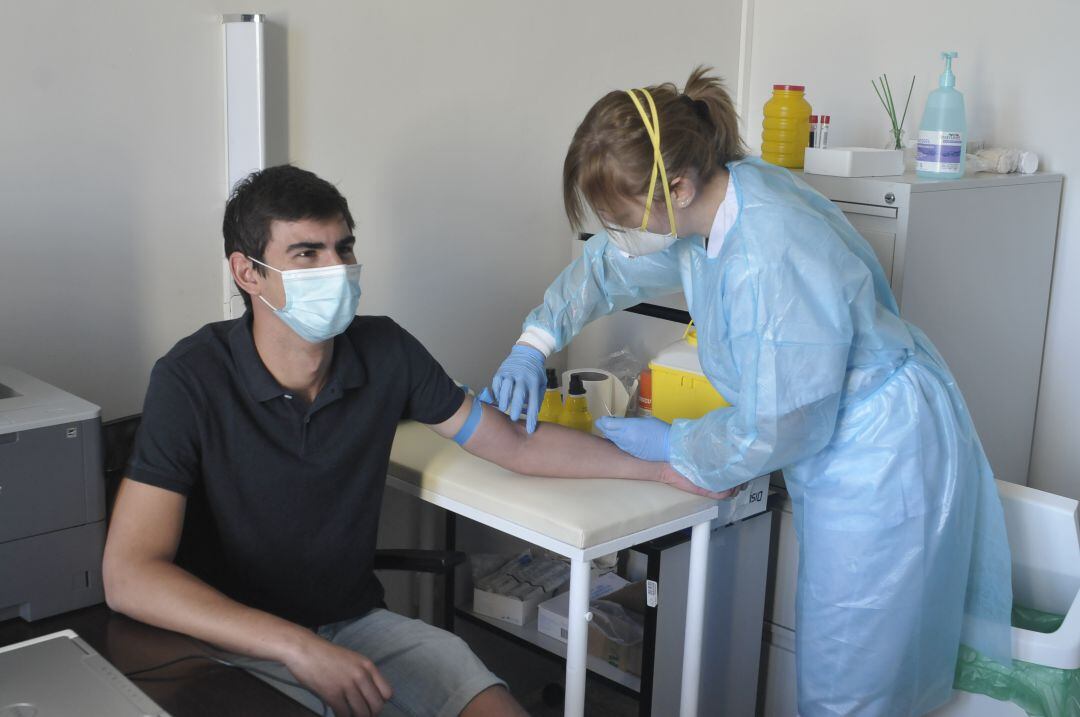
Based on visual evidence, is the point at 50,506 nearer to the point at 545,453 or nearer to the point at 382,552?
the point at 382,552

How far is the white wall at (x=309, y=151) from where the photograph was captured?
1.85 meters

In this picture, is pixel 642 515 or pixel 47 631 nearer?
pixel 47 631

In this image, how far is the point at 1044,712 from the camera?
1731 millimetres

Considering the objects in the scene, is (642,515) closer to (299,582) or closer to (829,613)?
(829,613)

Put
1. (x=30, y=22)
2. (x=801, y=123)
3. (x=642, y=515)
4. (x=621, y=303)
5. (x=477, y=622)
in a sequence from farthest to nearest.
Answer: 1. (x=801, y=123)
2. (x=477, y=622)
3. (x=621, y=303)
4. (x=30, y=22)
5. (x=642, y=515)

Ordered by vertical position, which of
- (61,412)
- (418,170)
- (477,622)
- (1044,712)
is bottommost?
(477,622)

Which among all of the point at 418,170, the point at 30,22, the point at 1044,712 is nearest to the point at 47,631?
the point at 30,22

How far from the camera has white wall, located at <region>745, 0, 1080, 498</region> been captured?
2537 millimetres

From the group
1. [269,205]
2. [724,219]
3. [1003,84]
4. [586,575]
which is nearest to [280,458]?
[269,205]

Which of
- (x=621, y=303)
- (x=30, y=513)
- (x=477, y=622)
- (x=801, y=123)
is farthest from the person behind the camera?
(x=801, y=123)

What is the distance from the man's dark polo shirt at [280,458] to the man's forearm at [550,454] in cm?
9

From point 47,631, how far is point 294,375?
1.60ft

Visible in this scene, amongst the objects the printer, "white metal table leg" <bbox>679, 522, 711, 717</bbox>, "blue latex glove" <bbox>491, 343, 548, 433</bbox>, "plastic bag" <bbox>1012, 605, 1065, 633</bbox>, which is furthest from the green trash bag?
the printer

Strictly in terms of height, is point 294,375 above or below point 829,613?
above
